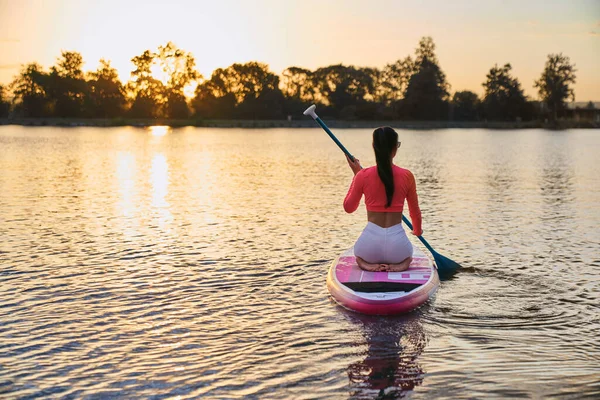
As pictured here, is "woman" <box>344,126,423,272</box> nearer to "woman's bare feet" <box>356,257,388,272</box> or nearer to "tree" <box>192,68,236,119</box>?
"woman's bare feet" <box>356,257,388,272</box>

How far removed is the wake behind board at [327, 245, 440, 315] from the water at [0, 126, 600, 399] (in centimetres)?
18

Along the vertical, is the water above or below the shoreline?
below

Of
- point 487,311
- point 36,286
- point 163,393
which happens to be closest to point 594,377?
point 487,311

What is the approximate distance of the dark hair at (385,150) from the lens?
7.99m

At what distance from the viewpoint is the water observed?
20.5 feet

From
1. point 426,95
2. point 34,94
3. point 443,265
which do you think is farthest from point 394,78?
point 443,265

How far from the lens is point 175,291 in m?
9.28

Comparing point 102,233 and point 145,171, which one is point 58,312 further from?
point 145,171

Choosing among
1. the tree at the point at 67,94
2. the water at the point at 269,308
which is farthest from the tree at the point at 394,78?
the water at the point at 269,308

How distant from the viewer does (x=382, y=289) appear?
792 cm

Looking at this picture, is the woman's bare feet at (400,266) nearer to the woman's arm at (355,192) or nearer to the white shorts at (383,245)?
the white shorts at (383,245)

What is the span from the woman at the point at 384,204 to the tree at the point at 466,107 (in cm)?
11942

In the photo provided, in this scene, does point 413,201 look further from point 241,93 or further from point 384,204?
point 241,93

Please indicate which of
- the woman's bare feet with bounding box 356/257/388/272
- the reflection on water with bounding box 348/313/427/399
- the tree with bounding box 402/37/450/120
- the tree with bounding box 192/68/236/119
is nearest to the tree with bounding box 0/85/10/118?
the tree with bounding box 192/68/236/119
